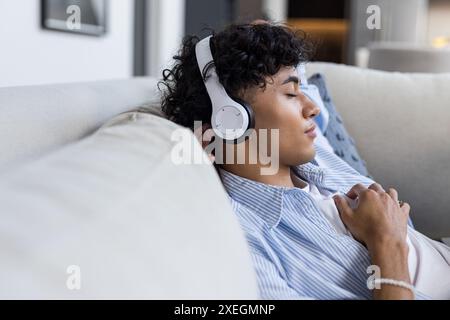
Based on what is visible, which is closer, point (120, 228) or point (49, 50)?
point (120, 228)

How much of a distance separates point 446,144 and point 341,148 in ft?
1.01

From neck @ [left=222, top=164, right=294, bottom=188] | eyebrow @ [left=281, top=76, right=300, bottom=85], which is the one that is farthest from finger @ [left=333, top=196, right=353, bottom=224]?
eyebrow @ [left=281, top=76, right=300, bottom=85]

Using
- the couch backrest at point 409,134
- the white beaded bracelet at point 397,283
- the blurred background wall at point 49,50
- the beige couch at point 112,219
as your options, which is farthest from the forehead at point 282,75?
the blurred background wall at point 49,50

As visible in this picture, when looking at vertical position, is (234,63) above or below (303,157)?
above

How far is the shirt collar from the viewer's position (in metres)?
0.96

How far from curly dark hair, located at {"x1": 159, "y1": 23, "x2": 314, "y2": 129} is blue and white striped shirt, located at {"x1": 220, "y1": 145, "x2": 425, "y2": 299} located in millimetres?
148

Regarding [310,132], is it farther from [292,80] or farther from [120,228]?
[120,228]

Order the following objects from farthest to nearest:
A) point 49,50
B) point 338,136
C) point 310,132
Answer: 1. point 49,50
2. point 338,136
3. point 310,132

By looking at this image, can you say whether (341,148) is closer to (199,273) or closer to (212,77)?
(212,77)

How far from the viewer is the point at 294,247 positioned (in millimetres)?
908

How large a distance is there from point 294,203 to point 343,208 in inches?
3.2

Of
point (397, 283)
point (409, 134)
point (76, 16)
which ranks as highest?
point (76, 16)

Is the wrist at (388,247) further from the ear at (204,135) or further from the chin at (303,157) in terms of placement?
the ear at (204,135)

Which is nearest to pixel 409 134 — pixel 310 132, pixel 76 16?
pixel 310 132
